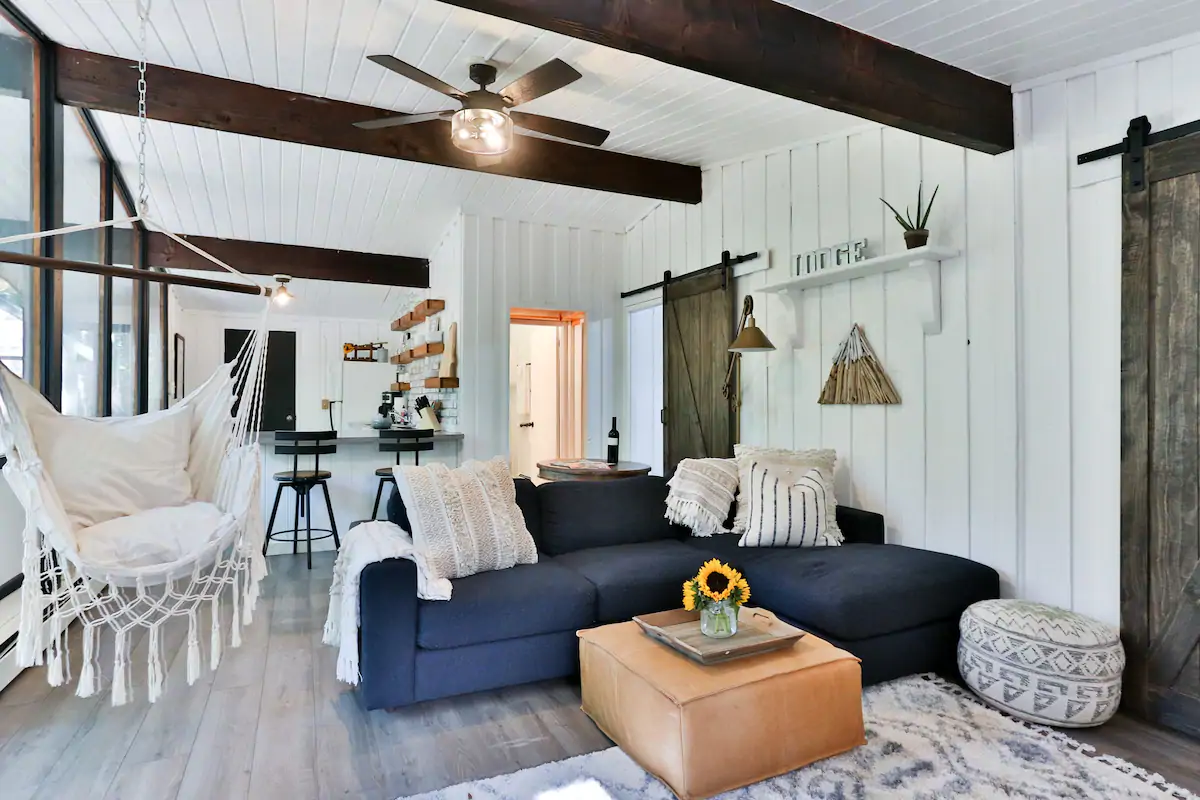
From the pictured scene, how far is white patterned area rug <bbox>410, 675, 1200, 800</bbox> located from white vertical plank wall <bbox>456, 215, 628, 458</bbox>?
136 inches

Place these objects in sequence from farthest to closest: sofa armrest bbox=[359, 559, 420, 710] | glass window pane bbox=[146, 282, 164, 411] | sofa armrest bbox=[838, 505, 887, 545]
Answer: glass window pane bbox=[146, 282, 164, 411] → sofa armrest bbox=[838, 505, 887, 545] → sofa armrest bbox=[359, 559, 420, 710]

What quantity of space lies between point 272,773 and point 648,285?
4.30m

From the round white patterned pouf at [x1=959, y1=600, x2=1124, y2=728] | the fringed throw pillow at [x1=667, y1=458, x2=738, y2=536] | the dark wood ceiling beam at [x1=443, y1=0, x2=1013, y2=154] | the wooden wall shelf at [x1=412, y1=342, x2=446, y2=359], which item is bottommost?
the round white patterned pouf at [x1=959, y1=600, x2=1124, y2=728]

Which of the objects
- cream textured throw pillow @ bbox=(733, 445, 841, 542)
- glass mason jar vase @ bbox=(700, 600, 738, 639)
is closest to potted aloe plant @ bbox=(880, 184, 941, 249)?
cream textured throw pillow @ bbox=(733, 445, 841, 542)

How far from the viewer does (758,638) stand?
7.14 feet

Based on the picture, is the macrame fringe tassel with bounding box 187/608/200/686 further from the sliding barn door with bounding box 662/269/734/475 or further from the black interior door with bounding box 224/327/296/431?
the black interior door with bounding box 224/327/296/431

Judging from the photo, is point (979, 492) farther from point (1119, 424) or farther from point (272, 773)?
point (272, 773)

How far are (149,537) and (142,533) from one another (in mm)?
28

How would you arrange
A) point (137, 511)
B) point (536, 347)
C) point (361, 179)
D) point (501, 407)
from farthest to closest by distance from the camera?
point (536, 347) → point (501, 407) → point (361, 179) → point (137, 511)

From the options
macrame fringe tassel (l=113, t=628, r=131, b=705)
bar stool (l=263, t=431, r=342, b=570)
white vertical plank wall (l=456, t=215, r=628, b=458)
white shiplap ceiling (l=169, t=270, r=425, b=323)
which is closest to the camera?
macrame fringe tassel (l=113, t=628, r=131, b=705)

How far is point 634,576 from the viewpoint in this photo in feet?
9.27

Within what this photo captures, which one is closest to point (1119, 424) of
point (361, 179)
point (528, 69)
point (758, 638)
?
point (758, 638)

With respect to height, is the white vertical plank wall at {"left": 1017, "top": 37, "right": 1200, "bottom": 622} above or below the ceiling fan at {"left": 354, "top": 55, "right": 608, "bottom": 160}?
below

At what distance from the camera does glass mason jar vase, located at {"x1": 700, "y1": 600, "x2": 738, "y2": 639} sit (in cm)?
219
